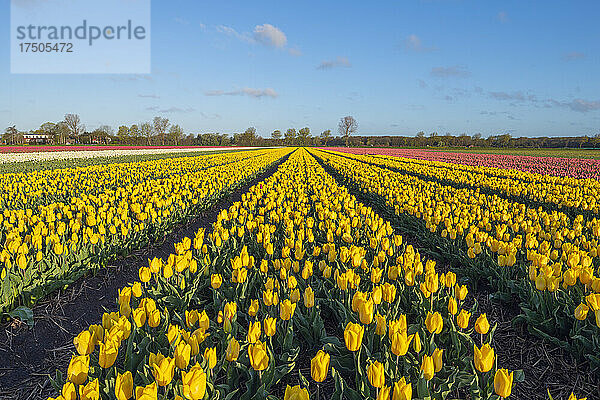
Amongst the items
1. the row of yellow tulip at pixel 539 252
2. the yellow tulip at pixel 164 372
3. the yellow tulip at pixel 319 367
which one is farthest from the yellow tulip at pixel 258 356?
the row of yellow tulip at pixel 539 252

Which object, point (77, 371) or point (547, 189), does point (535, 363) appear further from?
point (547, 189)

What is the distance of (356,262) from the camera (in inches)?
126

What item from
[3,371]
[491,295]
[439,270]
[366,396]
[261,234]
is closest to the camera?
[366,396]

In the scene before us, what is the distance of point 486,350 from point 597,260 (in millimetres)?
3050

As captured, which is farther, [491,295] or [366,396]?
[491,295]

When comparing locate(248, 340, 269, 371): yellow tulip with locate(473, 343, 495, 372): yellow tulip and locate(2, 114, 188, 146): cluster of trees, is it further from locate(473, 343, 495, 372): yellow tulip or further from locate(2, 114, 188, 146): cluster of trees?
locate(2, 114, 188, 146): cluster of trees

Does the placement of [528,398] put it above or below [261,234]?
below

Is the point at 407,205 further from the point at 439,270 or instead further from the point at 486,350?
the point at 486,350

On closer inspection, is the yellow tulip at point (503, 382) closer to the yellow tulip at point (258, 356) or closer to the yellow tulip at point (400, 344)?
the yellow tulip at point (400, 344)

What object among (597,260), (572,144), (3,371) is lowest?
(3,371)

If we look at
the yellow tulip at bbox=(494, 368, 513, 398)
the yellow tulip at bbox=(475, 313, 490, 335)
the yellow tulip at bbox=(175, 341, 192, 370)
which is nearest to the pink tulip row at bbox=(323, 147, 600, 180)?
the yellow tulip at bbox=(475, 313, 490, 335)

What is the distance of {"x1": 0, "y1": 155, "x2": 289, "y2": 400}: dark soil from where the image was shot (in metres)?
2.71

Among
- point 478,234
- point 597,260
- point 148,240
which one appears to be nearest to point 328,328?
A: point 478,234

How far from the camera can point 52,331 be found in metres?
3.44
